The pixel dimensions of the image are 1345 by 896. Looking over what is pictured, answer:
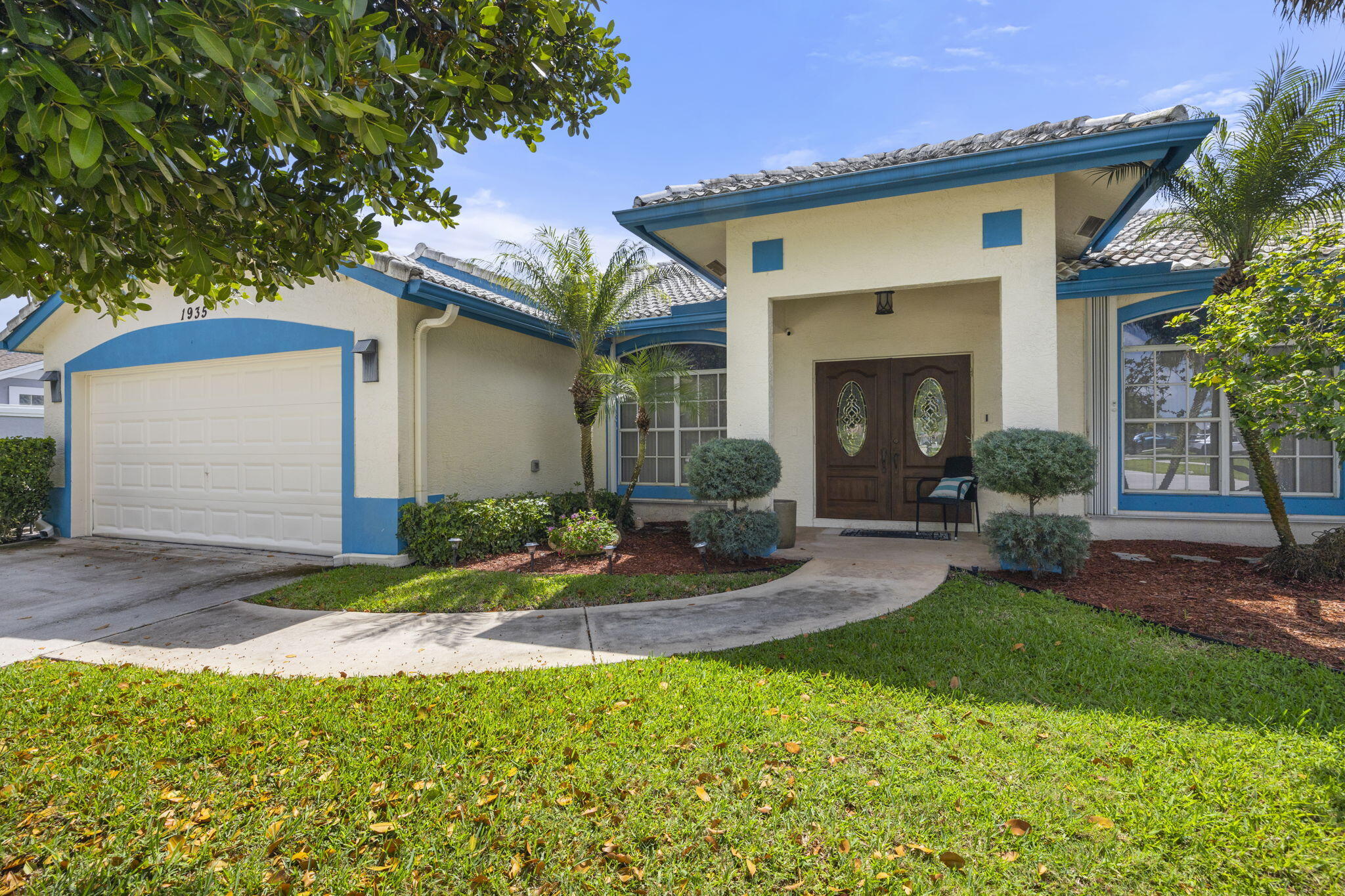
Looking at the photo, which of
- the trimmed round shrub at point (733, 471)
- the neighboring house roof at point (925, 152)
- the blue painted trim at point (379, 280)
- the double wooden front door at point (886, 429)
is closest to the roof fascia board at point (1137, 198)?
A: the neighboring house roof at point (925, 152)

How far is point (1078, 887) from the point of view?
2.09 m

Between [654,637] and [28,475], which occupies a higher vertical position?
[28,475]

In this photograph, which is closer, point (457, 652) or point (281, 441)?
point (457, 652)

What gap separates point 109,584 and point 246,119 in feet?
22.1

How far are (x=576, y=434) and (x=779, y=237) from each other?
515 centimetres

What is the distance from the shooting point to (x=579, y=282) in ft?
26.1

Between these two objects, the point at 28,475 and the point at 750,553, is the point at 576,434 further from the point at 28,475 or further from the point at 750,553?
the point at 28,475

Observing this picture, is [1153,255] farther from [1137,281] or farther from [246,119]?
[246,119]

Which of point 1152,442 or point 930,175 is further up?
point 930,175

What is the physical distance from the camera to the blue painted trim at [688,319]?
9.29m

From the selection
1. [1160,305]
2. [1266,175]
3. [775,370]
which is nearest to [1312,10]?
[1266,175]

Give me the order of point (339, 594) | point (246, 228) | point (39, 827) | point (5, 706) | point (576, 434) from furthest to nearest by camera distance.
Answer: point (576, 434) → point (339, 594) → point (5, 706) → point (246, 228) → point (39, 827)

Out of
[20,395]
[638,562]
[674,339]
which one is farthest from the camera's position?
[20,395]

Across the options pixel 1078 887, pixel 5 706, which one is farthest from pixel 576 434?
pixel 1078 887
